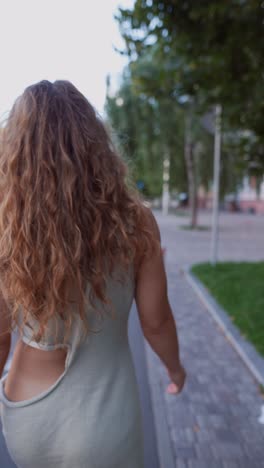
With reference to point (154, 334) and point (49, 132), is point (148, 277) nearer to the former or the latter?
point (154, 334)

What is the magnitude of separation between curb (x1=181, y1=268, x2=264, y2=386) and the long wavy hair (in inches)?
130

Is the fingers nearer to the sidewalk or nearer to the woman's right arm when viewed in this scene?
the woman's right arm

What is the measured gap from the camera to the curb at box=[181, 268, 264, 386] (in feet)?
14.0

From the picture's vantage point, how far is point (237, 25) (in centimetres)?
533

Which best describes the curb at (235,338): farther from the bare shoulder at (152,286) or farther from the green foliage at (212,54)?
the bare shoulder at (152,286)

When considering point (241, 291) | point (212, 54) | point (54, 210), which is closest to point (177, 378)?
point (54, 210)

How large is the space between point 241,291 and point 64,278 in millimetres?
6584

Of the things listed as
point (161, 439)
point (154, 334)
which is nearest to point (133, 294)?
point (154, 334)

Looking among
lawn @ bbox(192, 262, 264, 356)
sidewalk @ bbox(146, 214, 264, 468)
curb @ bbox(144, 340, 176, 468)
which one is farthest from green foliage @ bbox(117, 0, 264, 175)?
curb @ bbox(144, 340, 176, 468)

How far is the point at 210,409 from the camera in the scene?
359cm

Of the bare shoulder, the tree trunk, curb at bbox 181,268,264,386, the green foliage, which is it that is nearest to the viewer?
the bare shoulder

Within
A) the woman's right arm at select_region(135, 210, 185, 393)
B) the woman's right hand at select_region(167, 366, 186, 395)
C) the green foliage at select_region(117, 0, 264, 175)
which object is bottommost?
the woman's right hand at select_region(167, 366, 186, 395)

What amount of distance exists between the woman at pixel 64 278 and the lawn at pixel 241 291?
12.3 feet

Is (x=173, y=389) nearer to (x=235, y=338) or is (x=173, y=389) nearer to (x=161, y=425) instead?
(x=161, y=425)
